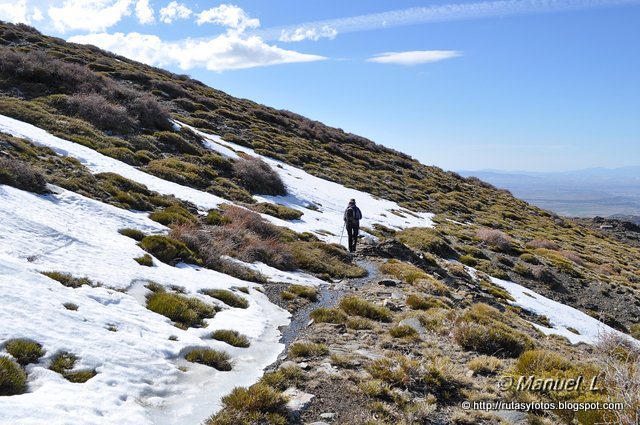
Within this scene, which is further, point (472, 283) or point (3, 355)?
point (472, 283)

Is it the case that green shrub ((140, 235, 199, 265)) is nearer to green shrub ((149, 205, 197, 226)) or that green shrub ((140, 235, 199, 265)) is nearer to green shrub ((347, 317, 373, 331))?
green shrub ((149, 205, 197, 226))

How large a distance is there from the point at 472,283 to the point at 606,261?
1188 inches

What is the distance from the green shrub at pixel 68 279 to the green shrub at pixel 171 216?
674cm

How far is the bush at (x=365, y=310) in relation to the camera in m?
11.9

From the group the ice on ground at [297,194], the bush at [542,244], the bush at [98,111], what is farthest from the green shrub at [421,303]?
the bush at [542,244]

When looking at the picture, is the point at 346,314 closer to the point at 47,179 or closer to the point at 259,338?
the point at 259,338

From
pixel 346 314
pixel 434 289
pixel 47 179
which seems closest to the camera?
pixel 346 314

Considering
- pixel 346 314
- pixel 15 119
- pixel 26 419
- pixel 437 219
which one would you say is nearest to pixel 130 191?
pixel 15 119

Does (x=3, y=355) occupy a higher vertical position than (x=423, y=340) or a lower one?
higher

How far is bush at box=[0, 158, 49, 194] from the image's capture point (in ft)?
42.9

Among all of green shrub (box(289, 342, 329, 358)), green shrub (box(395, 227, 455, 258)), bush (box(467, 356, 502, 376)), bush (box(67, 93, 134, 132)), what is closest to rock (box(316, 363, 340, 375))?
green shrub (box(289, 342, 329, 358))

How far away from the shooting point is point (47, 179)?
14859mm

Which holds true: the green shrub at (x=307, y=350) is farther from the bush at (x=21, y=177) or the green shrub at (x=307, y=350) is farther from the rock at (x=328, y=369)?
the bush at (x=21, y=177)

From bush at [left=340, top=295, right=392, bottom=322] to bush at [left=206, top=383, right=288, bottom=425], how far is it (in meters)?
5.50
